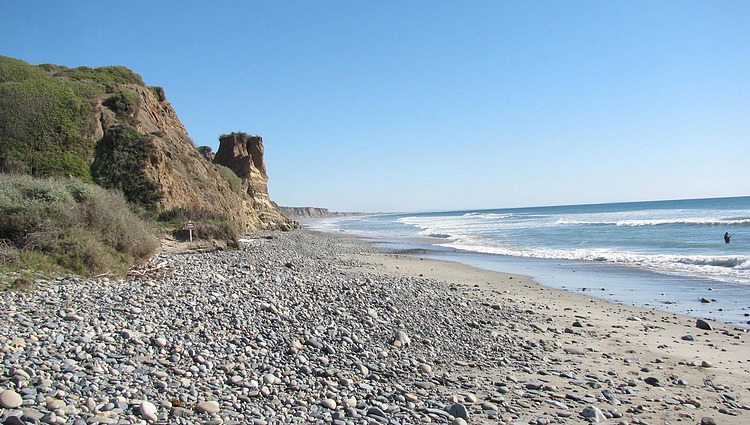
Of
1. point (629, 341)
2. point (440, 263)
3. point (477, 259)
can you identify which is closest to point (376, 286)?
point (629, 341)

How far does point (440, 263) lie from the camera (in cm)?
2162

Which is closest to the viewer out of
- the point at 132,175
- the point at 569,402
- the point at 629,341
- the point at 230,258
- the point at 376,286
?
→ the point at 569,402

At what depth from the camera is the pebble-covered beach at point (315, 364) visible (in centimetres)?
464

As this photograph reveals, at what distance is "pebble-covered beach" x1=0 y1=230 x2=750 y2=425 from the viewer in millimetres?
4637

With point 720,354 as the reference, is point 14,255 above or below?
above

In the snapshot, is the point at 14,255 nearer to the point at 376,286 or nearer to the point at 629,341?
the point at 376,286

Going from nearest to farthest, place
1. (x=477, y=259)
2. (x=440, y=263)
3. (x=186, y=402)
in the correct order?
(x=186, y=402)
(x=440, y=263)
(x=477, y=259)

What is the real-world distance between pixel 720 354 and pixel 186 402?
8155 millimetres

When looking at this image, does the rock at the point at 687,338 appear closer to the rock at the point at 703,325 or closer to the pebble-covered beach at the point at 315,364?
the pebble-covered beach at the point at 315,364

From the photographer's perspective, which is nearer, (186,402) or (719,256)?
(186,402)

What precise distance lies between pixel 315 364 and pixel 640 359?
16.9 ft

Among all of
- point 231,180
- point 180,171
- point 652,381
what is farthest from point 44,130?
point 652,381

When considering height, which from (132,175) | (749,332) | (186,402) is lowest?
(749,332)

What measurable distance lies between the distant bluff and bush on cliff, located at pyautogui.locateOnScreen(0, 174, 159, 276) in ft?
18.3
